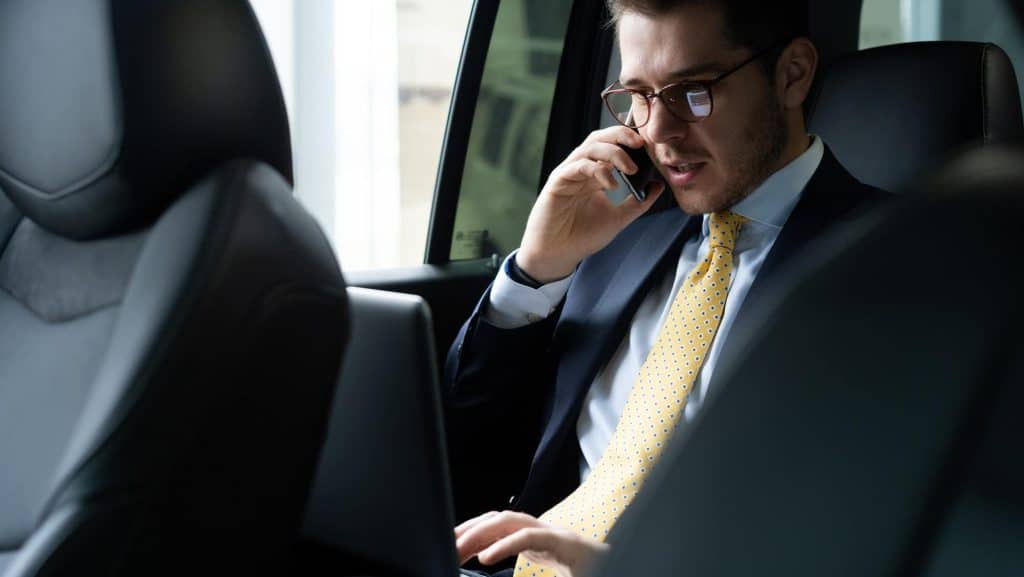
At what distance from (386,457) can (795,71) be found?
0.99m

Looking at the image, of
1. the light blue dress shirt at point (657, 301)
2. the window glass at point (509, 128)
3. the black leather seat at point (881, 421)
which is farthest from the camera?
the window glass at point (509, 128)

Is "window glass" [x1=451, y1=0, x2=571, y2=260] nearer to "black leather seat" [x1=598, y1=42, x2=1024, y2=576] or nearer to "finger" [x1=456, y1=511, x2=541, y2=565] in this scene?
"finger" [x1=456, y1=511, x2=541, y2=565]

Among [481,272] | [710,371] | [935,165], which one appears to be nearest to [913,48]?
[710,371]

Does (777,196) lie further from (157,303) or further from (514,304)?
(157,303)

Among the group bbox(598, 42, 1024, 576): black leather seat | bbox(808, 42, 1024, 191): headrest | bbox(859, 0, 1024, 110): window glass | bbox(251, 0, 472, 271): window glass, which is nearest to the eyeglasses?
bbox(808, 42, 1024, 191): headrest

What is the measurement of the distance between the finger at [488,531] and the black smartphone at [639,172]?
644 millimetres

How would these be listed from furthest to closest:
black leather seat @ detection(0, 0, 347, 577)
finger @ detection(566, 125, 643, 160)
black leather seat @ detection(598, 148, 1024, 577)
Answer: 1. finger @ detection(566, 125, 643, 160)
2. black leather seat @ detection(0, 0, 347, 577)
3. black leather seat @ detection(598, 148, 1024, 577)

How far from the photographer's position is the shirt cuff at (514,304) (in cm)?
182

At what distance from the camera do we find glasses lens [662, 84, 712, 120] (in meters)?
1.69

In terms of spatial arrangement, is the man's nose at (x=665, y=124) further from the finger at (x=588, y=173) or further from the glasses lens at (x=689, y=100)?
the finger at (x=588, y=173)

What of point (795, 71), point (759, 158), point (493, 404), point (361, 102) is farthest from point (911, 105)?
point (361, 102)

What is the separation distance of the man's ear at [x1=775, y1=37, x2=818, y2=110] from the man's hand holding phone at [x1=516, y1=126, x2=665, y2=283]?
23 centimetres

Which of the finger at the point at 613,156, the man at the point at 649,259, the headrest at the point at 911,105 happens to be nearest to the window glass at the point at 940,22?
the headrest at the point at 911,105

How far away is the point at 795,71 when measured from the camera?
1788 millimetres
